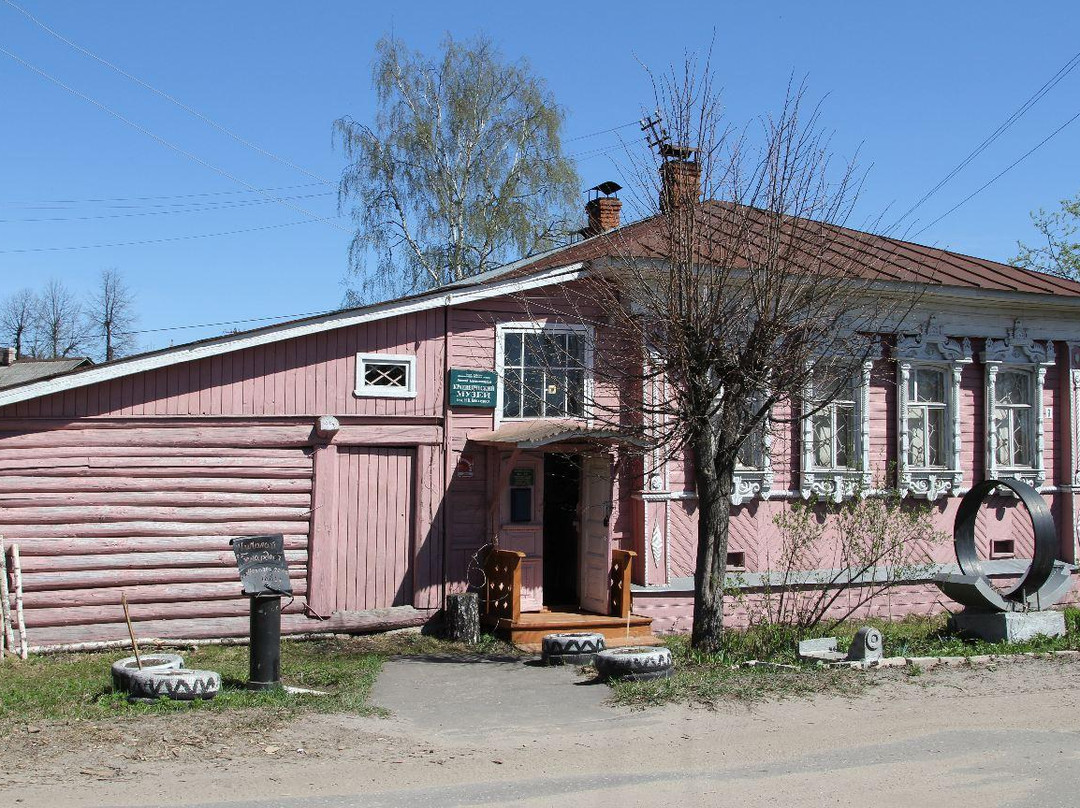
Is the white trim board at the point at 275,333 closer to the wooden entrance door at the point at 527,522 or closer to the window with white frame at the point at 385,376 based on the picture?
the window with white frame at the point at 385,376

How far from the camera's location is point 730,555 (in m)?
14.6

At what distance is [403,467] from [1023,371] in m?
9.99

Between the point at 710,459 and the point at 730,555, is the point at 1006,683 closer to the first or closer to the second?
the point at 710,459

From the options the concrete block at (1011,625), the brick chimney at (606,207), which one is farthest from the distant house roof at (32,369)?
the concrete block at (1011,625)

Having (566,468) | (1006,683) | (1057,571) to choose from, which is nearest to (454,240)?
(566,468)

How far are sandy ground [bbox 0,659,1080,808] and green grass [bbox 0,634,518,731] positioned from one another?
1.28ft

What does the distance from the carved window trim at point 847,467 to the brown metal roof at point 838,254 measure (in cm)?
161

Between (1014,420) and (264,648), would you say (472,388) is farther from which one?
(1014,420)

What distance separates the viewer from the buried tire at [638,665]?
32.0ft

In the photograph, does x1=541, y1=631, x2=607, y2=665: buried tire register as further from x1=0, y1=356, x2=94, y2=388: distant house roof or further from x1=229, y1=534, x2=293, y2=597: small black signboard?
x1=0, y1=356, x2=94, y2=388: distant house roof

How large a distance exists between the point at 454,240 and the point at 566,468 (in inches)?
583

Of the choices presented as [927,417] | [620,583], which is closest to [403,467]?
[620,583]

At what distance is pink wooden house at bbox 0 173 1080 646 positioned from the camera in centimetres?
1152

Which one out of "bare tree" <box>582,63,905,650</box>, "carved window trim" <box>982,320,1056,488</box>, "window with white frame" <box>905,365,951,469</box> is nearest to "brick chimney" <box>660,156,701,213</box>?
"bare tree" <box>582,63,905,650</box>
